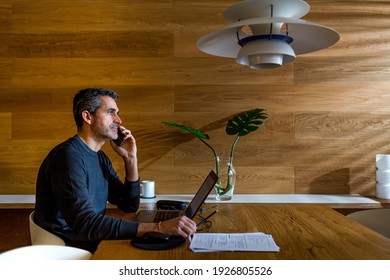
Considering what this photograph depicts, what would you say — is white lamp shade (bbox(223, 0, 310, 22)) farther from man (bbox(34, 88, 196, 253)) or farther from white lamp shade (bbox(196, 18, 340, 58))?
man (bbox(34, 88, 196, 253))

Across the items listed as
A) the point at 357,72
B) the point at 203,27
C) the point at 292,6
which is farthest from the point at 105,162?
the point at 357,72

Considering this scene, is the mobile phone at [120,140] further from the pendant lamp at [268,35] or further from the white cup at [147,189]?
the pendant lamp at [268,35]

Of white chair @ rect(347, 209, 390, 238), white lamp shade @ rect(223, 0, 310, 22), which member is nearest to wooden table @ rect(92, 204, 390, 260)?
white chair @ rect(347, 209, 390, 238)

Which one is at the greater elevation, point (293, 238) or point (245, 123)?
point (245, 123)

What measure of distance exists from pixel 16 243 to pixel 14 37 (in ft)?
5.25

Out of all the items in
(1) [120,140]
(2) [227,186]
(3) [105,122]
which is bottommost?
(2) [227,186]

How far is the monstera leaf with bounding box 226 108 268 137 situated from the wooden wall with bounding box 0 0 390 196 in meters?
0.18

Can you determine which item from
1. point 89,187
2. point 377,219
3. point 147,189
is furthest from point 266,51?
point 147,189

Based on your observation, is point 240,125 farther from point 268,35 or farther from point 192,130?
point 268,35

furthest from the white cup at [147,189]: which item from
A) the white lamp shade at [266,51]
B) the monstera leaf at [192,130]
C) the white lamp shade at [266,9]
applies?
the white lamp shade at [266,9]

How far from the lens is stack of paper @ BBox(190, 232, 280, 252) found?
132cm

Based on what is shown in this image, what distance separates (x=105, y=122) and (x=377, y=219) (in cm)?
153

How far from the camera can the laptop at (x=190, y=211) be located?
5.43ft

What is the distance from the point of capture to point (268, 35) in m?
1.58
